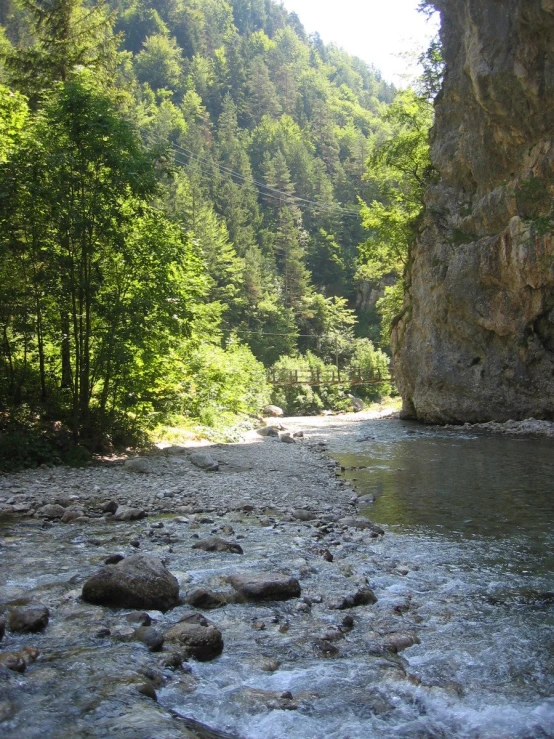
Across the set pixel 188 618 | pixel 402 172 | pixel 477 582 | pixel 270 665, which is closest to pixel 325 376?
pixel 402 172

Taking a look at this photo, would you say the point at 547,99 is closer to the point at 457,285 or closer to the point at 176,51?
the point at 457,285

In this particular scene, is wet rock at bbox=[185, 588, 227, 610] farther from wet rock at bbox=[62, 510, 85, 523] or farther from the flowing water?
wet rock at bbox=[62, 510, 85, 523]

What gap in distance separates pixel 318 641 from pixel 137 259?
11.4 m

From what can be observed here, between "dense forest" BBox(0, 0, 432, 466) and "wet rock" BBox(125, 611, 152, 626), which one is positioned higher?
"dense forest" BBox(0, 0, 432, 466)

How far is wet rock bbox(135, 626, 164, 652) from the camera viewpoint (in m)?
4.24

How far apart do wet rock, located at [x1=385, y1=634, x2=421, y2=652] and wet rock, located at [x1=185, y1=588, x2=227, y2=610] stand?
1484mm

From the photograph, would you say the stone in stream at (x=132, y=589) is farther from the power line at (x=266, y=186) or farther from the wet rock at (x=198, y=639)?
the power line at (x=266, y=186)

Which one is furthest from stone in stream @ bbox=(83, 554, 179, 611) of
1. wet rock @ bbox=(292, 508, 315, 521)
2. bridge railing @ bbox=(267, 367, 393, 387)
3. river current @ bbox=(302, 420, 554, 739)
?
bridge railing @ bbox=(267, 367, 393, 387)

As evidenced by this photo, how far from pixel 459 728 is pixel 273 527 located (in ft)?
15.9

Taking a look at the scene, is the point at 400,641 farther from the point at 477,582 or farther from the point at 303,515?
the point at 303,515

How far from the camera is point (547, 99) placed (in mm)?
19391

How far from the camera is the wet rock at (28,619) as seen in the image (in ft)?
14.4

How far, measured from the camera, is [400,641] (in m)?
4.54

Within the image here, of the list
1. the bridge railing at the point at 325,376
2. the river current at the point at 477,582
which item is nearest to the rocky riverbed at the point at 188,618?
the river current at the point at 477,582
